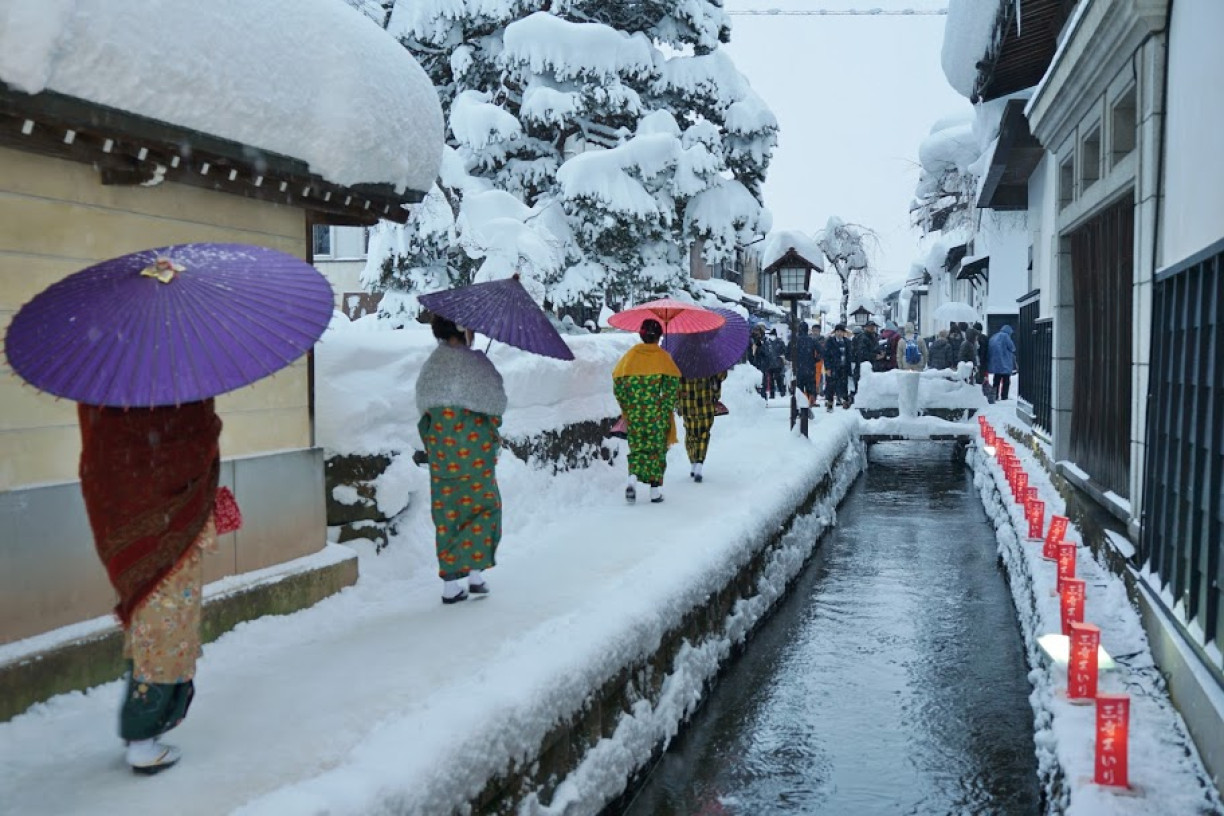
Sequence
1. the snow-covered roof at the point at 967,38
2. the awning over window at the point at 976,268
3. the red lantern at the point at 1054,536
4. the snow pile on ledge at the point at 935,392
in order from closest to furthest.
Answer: the red lantern at the point at 1054,536, the snow-covered roof at the point at 967,38, the snow pile on ledge at the point at 935,392, the awning over window at the point at 976,268

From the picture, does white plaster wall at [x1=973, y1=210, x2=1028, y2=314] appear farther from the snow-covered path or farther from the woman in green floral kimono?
the woman in green floral kimono

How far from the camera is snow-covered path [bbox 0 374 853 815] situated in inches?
145

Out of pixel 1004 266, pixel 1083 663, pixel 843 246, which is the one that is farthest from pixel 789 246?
pixel 843 246

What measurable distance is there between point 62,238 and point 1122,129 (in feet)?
23.2

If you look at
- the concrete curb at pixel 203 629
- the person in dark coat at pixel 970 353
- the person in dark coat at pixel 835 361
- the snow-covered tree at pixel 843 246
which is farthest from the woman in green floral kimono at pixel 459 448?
the snow-covered tree at pixel 843 246

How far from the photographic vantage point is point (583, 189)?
55.9 ft

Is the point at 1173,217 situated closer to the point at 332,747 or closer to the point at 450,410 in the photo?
the point at 450,410

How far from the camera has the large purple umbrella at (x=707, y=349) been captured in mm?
11773

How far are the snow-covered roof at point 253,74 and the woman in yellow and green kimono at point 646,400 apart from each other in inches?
149

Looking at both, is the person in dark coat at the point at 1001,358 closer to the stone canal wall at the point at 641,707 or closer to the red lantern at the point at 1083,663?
the stone canal wall at the point at 641,707

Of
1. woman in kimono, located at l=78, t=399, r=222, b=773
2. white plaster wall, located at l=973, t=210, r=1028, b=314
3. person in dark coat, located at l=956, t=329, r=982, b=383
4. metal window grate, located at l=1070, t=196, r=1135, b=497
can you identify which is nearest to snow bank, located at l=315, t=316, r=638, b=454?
woman in kimono, located at l=78, t=399, r=222, b=773

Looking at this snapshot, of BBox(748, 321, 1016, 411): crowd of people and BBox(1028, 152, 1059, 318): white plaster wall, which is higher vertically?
BBox(1028, 152, 1059, 318): white plaster wall

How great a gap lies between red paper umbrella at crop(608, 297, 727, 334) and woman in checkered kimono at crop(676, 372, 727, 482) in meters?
0.75

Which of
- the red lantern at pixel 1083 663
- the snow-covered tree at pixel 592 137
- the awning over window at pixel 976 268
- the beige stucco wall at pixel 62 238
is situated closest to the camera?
the beige stucco wall at pixel 62 238
